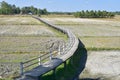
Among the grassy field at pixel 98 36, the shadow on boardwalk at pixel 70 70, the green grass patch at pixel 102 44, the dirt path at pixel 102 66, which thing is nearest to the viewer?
the shadow on boardwalk at pixel 70 70

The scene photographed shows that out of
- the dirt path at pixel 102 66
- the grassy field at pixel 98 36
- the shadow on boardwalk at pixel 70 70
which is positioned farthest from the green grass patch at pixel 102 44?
the shadow on boardwalk at pixel 70 70

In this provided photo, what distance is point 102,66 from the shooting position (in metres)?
16.6

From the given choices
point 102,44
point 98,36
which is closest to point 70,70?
point 102,44

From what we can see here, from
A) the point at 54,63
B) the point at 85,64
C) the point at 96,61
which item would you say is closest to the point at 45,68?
the point at 54,63

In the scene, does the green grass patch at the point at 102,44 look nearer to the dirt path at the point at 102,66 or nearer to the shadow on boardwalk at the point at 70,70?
the dirt path at the point at 102,66

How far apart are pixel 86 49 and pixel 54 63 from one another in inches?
366

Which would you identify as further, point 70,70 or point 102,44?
point 102,44

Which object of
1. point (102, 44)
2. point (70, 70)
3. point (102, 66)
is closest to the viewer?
point (70, 70)

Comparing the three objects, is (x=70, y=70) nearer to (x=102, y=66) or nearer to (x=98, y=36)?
(x=102, y=66)

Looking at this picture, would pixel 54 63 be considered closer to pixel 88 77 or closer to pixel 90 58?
pixel 88 77

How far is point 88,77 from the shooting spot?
46.0 ft

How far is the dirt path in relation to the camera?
14.1 m

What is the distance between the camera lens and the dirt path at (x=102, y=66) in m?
14.1

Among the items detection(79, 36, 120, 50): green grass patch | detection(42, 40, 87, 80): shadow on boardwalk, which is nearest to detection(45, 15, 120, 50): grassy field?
detection(79, 36, 120, 50): green grass patch
